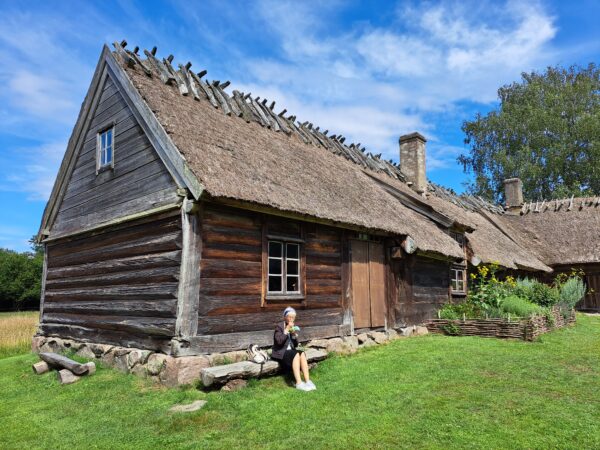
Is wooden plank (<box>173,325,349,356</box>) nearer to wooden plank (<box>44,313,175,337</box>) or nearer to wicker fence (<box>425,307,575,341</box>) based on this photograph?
wooden plank (<box>44,313,175,337</box>)

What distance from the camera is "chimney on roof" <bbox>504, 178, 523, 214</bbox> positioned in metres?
29.0

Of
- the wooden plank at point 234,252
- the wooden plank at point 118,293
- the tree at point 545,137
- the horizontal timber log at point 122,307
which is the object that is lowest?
the horizontal timber log at point 122,307

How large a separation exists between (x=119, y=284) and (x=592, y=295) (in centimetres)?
2214

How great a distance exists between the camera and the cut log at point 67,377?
8094mm

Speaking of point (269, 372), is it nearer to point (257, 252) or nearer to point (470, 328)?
point (257, 252)

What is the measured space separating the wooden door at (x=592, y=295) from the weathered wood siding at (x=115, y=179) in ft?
70.7

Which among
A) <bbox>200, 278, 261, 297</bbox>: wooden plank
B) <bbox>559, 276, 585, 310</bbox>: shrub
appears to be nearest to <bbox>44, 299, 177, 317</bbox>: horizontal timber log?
<bbox>200, 278, 261, 297</bbox>: wooden plank

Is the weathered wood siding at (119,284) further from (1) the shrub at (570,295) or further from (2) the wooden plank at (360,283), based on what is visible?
(1) the shrub at (570,295)

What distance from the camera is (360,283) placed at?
10992mm

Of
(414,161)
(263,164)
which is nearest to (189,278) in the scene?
(263,164)

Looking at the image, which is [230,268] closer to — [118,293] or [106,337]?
[118,293]

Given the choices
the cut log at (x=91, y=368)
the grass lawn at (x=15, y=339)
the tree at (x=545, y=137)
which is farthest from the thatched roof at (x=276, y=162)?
the tree at (x=545, y=137)

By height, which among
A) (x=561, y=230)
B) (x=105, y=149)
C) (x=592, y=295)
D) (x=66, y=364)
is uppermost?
(x=105, y=149)

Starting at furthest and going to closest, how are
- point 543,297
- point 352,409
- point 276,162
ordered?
point 543,297 < point 276,162 < point 352,409
